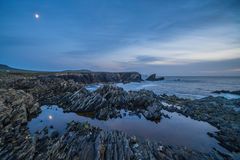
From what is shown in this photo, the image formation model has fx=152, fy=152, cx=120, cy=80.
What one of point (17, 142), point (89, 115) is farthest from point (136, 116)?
point (17, 142)

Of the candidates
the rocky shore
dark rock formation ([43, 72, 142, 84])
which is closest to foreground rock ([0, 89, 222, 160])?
the rocky shore

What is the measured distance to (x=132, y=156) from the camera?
1338cm

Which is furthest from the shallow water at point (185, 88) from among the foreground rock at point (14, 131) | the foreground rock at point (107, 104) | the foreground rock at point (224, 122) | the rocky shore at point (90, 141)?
the foreground rock at point (14, 131)

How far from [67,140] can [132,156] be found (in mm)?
6939

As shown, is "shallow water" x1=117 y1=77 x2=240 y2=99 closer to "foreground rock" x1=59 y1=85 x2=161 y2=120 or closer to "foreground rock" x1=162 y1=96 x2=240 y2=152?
"foreground rock" x1=162 y1=96 x2=240 y2=152

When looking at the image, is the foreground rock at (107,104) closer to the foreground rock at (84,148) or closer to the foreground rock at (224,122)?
the foreground rock at (224,122)

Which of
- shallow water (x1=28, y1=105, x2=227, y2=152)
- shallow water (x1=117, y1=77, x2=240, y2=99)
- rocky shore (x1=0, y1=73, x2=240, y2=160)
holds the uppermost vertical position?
rocky shore (x1=0, y1=73, x2=240, y2=160)

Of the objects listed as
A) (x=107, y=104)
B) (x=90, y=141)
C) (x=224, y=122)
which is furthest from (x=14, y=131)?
(x=224, y=122)

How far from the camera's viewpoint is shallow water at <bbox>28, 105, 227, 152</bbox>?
728 inches

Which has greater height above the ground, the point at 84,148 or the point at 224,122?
the point at 84,148

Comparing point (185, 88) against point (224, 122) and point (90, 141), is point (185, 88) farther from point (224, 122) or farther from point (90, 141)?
point (90, 141)

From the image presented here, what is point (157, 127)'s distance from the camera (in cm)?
2320

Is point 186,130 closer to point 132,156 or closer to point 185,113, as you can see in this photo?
point 185,113

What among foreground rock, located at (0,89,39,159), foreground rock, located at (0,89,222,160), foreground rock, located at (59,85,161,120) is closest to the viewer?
foreground rock, located at (0,89,39,159)
